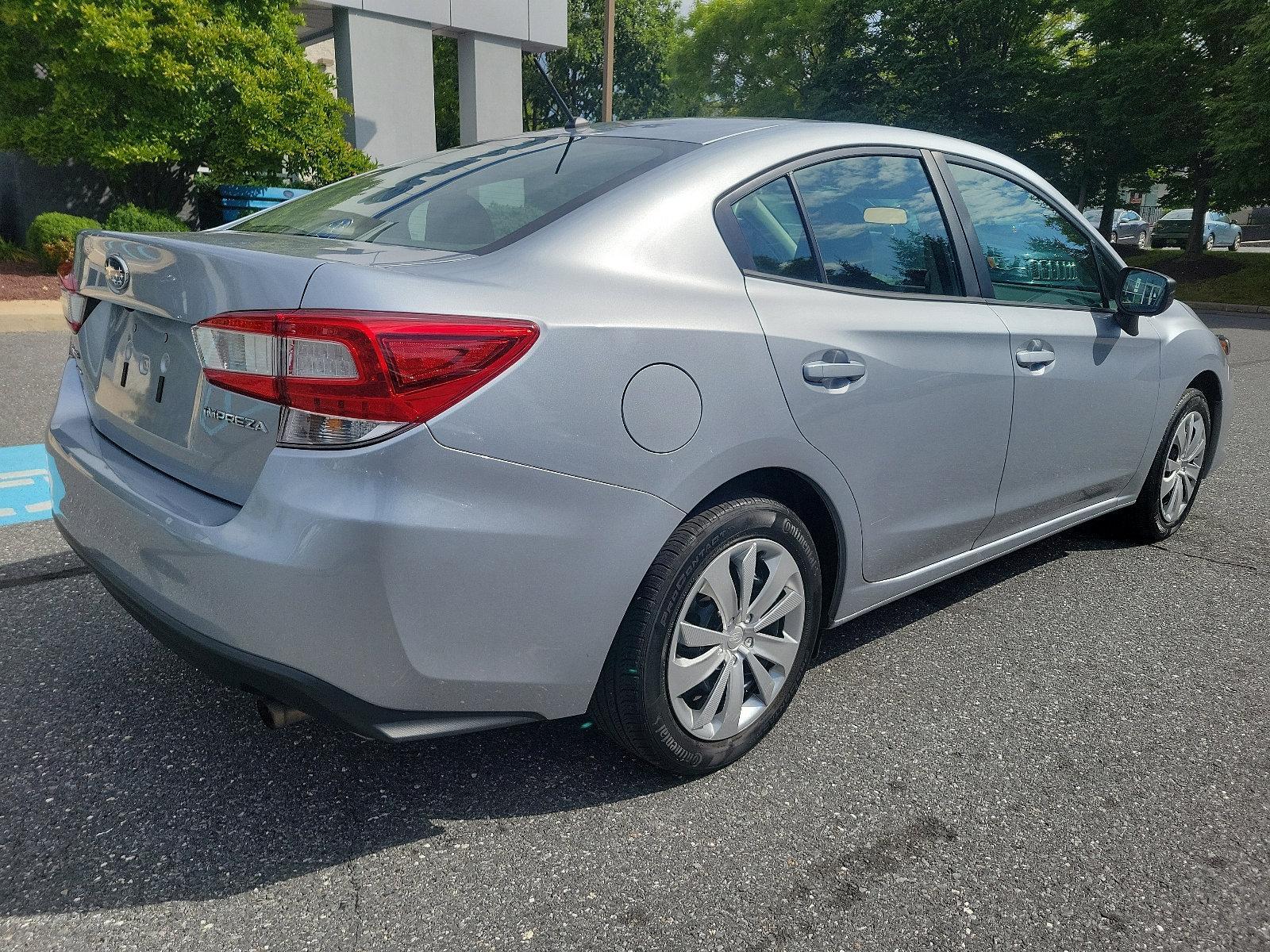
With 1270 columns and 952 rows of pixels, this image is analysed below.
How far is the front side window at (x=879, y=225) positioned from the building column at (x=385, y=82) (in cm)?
1643

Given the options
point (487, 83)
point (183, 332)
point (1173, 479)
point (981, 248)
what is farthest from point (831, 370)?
point (487, 83)

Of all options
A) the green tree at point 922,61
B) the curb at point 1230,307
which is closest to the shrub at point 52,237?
the curb at point 1230,307

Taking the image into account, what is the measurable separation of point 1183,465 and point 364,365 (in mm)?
3909

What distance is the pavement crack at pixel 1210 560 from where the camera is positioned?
4297mm

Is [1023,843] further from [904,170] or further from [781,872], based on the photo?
[904,170]

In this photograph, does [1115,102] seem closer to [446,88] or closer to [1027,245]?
[446,88]

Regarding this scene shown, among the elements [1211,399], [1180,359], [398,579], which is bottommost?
[1211,399]

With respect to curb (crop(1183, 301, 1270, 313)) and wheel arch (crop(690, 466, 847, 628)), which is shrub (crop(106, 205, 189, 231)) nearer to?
wheel arch (crop(690, 466, 847, 628))

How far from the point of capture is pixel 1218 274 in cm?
2375

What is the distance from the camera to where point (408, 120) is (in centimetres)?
1945

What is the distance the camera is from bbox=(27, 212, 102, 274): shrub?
Result: 1320 cm

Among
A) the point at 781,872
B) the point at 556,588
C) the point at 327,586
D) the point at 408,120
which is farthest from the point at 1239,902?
the point at 408,120

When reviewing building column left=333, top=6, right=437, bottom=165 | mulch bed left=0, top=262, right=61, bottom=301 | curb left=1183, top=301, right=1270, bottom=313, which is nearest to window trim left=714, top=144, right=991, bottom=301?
mulch bed left=0, top=262, right=61, bottom=301

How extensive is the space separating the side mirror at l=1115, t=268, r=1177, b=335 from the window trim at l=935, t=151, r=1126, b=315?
53 millimetres
